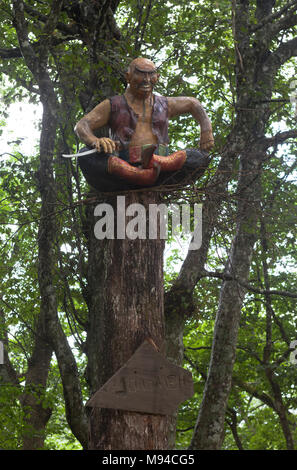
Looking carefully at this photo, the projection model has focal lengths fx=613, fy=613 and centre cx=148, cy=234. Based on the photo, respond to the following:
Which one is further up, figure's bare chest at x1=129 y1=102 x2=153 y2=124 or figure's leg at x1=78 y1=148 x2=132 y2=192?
figure's bare chest at x1=129 y1=102 x2=153 y2=124

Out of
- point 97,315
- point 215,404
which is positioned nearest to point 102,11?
point 97,315

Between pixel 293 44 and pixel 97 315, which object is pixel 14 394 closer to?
pixel 97 315

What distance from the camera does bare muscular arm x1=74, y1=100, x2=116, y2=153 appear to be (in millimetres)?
5262

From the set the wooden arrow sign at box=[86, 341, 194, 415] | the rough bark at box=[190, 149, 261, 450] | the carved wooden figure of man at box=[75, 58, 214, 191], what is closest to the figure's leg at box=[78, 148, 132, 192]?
the carved wooden figure of man at box=[75, 58, 214, 191]

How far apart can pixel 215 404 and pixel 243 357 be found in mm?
4380

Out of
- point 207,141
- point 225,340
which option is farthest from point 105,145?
point 225,340

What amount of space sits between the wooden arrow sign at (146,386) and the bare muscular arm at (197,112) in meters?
2.07

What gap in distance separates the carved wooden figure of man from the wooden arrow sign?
1496mm

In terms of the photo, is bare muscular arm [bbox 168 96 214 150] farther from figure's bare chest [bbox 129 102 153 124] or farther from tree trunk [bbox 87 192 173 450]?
tree trunk [bbox 87 192 173 450]

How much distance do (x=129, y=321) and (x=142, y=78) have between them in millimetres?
2215

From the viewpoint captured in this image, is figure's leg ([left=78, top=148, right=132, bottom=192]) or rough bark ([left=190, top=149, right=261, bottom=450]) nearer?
figure's leg ([left=78, top=148, right=132, bottom=192])

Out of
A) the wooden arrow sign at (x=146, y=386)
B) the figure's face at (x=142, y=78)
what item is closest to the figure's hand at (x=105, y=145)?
the figure's face at (x=142, y=78)

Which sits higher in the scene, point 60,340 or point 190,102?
point 190,102

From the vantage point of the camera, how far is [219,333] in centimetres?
807
